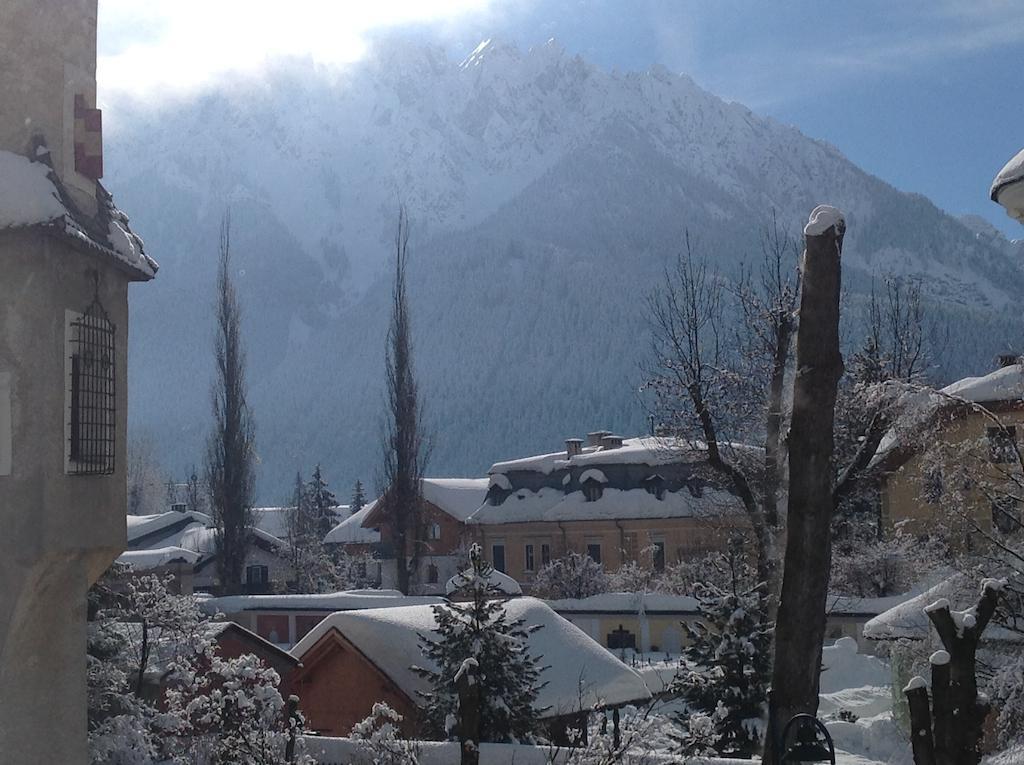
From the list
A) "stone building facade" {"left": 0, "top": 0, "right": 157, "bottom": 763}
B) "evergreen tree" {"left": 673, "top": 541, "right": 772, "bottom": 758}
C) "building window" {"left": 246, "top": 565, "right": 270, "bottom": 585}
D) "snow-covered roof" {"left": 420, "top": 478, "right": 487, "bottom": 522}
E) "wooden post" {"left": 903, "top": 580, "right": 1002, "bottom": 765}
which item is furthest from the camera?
"snow-covered roof" {"left": 420, "top": 478, "right": 487, "bottom": 522}

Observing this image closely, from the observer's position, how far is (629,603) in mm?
39594

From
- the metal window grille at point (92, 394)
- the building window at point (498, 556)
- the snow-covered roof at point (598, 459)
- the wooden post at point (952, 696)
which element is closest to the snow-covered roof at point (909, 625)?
the wooden post at point (952, 696)

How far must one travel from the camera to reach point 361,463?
15812 cm

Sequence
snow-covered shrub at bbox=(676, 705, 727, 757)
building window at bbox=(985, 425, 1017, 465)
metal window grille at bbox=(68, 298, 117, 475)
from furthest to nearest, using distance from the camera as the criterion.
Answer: building window at bbox=(985, 425, 1017, 465) → snow-covered shrub at bbox=(676, 705, 727, 757) → metal window grille at bbox=(68, 298, 117, 475)

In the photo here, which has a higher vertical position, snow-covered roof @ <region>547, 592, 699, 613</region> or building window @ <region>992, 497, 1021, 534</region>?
building window @ <region>992, 497, 1021, 534</region>

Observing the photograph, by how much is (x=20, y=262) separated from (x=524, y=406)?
5602 inches

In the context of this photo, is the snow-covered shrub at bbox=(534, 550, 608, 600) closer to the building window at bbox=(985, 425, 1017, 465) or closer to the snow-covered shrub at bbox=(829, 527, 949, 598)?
the snow-covered shrub at bbox=(829, 527, 949, 598)

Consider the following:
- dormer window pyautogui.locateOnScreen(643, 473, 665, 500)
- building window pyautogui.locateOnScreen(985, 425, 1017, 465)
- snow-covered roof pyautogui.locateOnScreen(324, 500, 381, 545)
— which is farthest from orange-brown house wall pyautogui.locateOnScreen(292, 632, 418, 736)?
snow-covered roof pyautogui.locateOnScreen(324, 500, 381, 545)

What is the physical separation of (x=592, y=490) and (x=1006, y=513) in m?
39.2

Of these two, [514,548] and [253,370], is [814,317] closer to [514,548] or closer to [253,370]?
[514,548]

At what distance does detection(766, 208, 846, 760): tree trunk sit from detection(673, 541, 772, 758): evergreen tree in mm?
11098

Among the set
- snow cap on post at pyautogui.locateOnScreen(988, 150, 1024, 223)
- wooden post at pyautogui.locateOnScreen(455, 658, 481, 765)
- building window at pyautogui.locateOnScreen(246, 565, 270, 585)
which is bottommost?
building window at pyautogui.locateOnScreen(246, 565, 270, 585)

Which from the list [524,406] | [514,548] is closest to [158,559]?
[514,548]

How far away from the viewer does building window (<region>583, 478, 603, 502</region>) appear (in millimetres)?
49562
